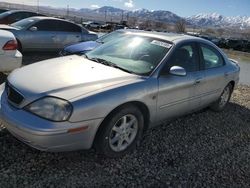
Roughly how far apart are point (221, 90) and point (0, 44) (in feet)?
14.2

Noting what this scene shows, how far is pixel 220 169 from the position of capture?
4.58 m

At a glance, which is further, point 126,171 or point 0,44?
point 0,44

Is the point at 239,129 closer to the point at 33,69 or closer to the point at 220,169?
the point at 220,169

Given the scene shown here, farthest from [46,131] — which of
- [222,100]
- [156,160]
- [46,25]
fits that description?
[46,25]

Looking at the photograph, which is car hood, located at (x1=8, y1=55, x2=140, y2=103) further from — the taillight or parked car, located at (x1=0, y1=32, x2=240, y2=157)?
the taillight

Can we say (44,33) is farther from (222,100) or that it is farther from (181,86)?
(181,86)

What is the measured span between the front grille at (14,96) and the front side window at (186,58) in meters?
2.06

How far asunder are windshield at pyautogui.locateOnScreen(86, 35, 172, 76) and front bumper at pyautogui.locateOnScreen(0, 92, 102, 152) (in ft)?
3.78

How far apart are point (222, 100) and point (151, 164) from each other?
310cm

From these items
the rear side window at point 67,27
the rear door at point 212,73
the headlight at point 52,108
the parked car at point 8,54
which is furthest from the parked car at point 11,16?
the headlight at point 52,108

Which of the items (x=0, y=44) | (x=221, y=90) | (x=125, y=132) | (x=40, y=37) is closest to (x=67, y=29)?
(x=40, y=37)

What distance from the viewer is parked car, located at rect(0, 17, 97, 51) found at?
34.5 feet

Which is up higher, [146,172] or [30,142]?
[30,142]

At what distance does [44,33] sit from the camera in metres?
11.0
